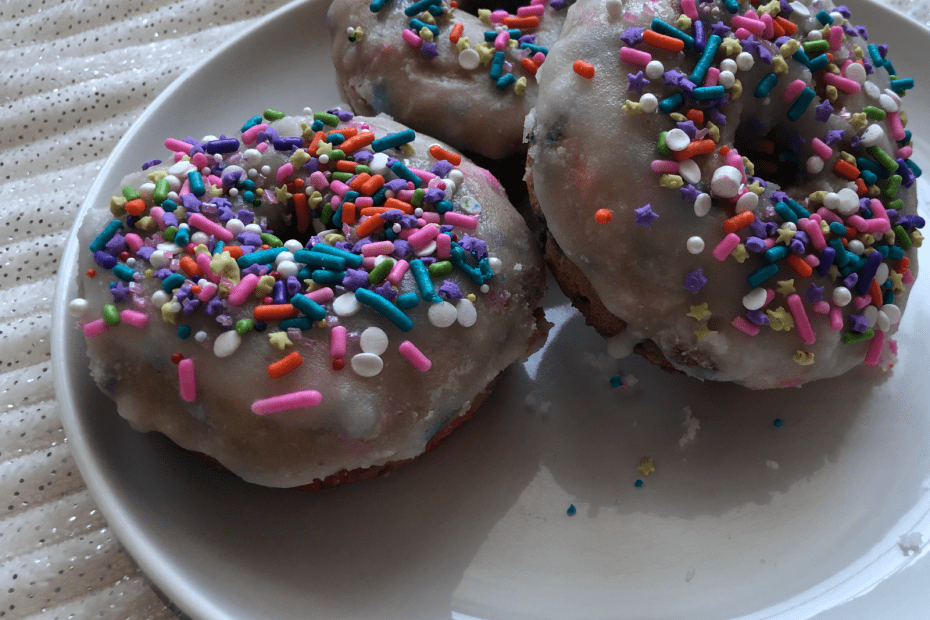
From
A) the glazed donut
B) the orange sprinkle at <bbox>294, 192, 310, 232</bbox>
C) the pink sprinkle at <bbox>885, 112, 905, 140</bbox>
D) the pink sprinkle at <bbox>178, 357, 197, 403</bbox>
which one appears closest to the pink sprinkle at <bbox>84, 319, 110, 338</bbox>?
the pink sprinkle at <bbox>178, 357, 197, 403</bbox>

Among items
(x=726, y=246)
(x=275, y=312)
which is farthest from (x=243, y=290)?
(x=726, y=246)

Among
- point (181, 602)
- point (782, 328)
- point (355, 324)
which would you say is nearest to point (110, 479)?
point (181, 602)

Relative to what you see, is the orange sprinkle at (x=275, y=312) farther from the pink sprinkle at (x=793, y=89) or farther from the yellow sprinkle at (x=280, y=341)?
the pink sprinkle at (x=793, y=89)

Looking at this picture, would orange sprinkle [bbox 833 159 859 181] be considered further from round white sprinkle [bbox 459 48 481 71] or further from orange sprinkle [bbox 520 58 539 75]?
round white sprinkle [bbox 459 48 481 71]

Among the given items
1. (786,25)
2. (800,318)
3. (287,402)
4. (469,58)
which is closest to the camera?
(287,402)

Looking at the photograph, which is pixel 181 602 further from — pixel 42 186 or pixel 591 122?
pixel 42 186

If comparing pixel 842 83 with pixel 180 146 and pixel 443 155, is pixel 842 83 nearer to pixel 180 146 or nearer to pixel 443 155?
pixel 443 155
